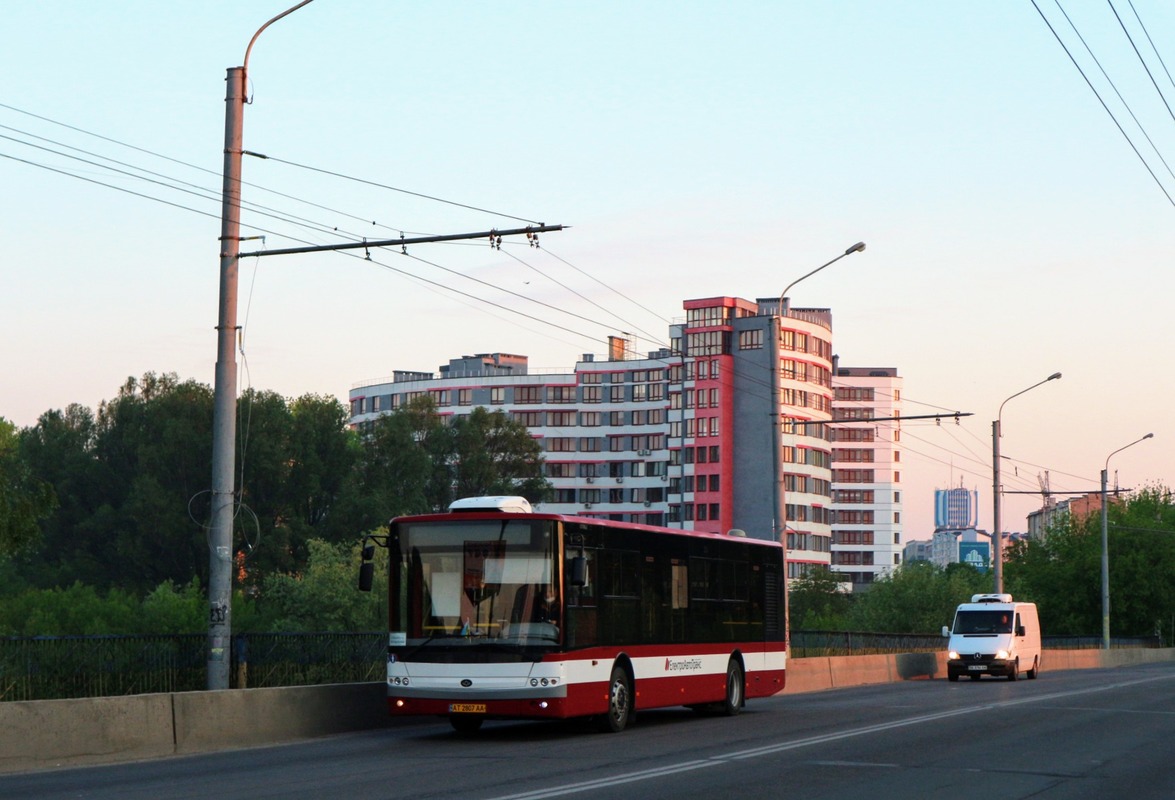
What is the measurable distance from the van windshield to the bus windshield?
25707 millimetres

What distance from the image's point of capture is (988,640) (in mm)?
42375

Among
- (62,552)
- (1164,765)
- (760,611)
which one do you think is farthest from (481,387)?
(1164,765)

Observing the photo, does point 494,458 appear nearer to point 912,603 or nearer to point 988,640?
point 912,603

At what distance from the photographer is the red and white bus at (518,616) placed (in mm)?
19016

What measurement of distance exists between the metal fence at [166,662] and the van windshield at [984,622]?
23.3 metres

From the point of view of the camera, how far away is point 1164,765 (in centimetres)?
1658

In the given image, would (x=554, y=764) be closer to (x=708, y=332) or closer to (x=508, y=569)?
(x=508, y=569)

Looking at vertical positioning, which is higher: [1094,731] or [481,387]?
[481,387]

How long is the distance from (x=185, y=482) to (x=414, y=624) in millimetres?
67036

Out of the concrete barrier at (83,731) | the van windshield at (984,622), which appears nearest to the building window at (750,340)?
the van windshield at (984,622)

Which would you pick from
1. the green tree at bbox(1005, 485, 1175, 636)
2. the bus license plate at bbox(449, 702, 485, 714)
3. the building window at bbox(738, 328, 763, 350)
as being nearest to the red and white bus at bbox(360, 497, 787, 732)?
the bus license plate at bbox(449, 702, 485, 714)

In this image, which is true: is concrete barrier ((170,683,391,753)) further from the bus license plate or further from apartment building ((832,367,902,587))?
apartment building ((832,367,902,587))

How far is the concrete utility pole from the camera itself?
1867 centimetres

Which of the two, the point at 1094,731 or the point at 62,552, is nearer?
the point at 1094,731
